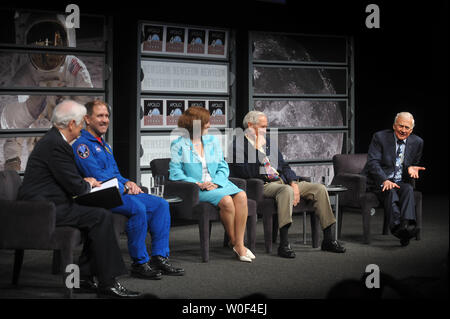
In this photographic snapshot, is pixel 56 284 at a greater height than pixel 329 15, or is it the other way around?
pixel 329 15

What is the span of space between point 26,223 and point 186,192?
5.14ft

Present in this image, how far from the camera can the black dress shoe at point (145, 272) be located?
440cm

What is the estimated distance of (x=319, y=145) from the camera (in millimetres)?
8180

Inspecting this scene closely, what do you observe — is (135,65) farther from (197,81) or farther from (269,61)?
(269,61)

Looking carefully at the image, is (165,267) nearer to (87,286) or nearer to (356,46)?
(87,286)

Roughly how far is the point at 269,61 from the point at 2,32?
312 cm

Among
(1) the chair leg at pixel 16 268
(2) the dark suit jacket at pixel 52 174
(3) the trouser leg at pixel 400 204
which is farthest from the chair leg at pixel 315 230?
(1) the chair leg at pixel 16 268

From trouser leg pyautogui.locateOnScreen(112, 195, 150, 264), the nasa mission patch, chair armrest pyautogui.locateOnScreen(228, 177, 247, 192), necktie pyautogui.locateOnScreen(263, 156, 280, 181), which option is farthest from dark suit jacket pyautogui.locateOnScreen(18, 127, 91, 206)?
necktie pyautogui.locateOnScreen(263, 156, 280, 181)

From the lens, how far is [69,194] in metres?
3.94

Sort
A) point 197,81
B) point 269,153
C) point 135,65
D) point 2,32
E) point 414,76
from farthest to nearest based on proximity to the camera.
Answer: point 414,76
point 197,81
point 135,65
point 2,32
point 269,153

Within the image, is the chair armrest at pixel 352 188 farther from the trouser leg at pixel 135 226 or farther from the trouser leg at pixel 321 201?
the trouser leg at pixel 135 226

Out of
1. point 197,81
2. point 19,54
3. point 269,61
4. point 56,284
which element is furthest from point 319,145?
point 56,284

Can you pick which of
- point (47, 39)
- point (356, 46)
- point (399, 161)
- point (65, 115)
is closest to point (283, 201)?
point (399, 161)

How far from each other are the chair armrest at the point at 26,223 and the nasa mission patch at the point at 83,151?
57cm
